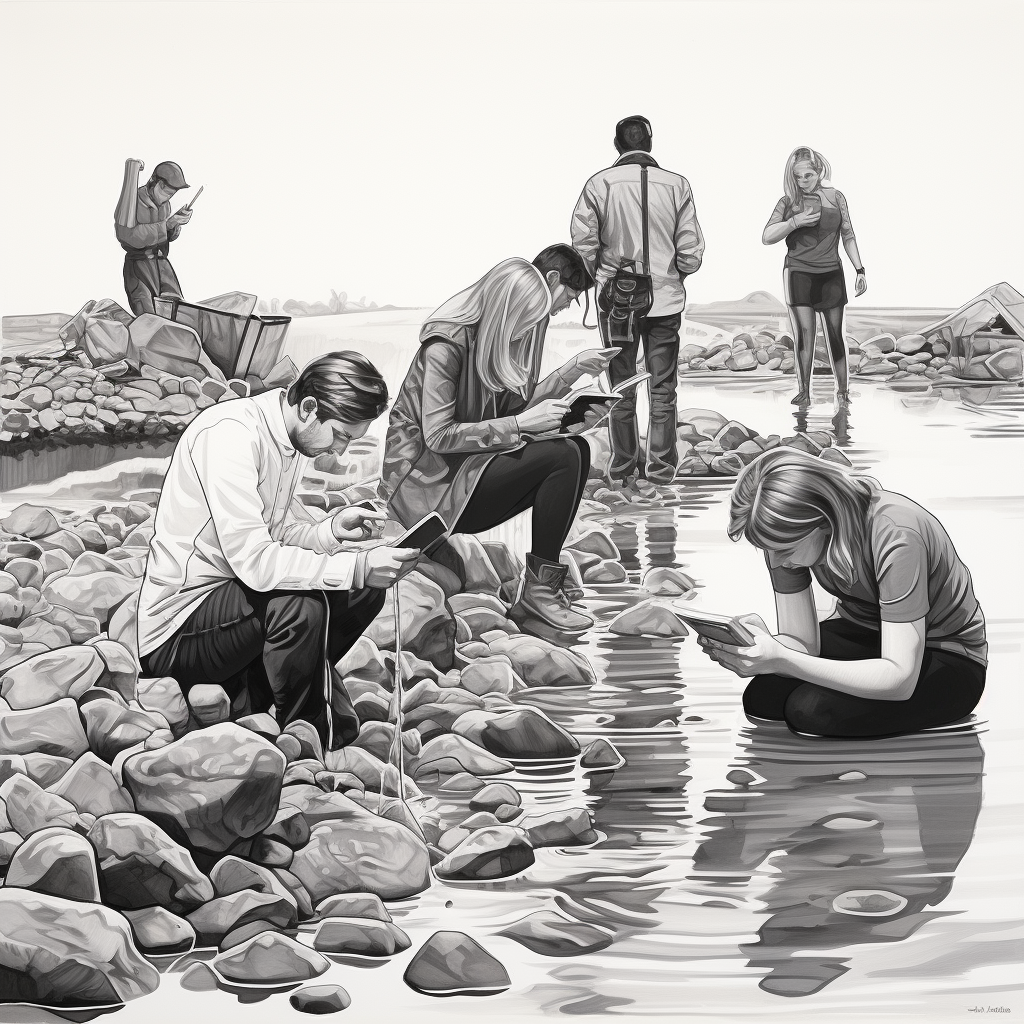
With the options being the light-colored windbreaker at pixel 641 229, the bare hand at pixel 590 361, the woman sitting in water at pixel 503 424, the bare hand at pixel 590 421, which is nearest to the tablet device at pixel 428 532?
the woman sitting in water at pixel 503 424

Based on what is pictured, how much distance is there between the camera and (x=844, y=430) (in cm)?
262

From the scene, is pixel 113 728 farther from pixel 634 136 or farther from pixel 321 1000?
pixel 634 136

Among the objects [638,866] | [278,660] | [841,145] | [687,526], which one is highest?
[841,145]

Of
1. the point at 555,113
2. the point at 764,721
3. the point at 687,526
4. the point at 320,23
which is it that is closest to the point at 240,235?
the point at 320,23

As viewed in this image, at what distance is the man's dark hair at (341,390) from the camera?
243 centimetres

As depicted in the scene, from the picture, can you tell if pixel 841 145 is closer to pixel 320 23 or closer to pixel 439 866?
pixel 320 23

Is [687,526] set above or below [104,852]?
above

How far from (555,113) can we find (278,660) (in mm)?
1537

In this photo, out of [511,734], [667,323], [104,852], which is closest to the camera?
[104,852]

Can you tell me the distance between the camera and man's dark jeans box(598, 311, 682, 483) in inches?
103

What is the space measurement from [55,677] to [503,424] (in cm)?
125

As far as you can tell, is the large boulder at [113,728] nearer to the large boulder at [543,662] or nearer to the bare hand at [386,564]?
the bare hand at [386,564]

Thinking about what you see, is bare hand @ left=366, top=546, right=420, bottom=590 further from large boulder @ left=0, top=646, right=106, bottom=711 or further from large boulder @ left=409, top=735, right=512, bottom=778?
large boulder @ left=0, top=646, right=106, bottom=711

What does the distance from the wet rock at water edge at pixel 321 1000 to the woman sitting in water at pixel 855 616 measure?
1121 mm
